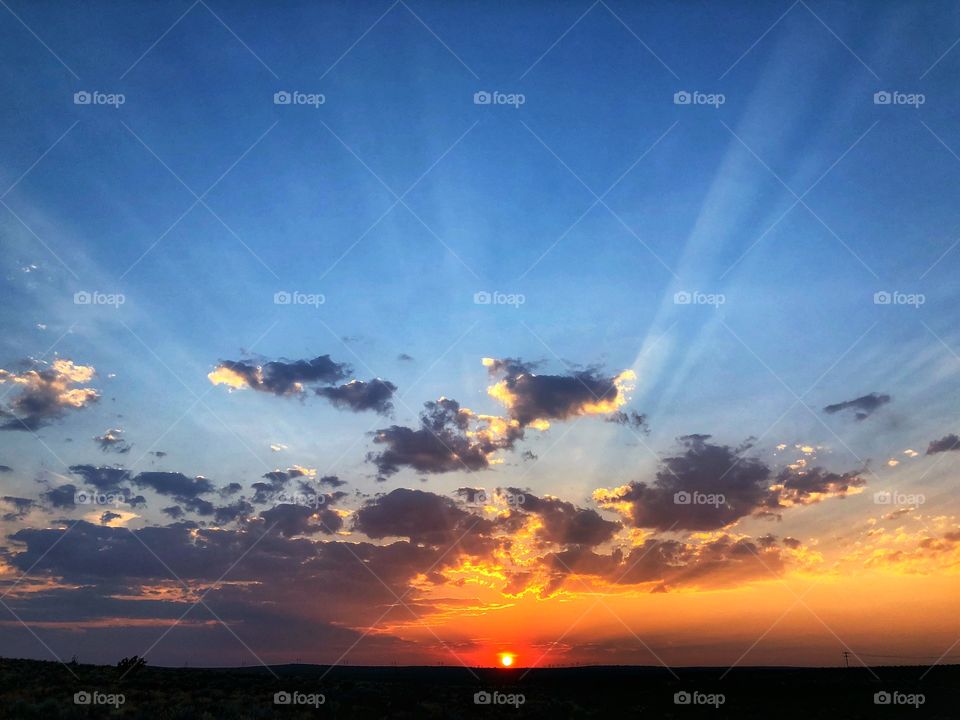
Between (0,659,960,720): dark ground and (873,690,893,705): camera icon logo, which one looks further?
(873,690,893,705): camera icon logo

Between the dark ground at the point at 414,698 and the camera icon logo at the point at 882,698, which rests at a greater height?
the dark ground at the point at 414,698

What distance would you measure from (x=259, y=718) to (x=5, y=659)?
111ft

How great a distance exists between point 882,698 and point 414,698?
31.6 metres

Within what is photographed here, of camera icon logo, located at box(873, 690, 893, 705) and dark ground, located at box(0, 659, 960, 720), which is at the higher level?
dark ground, located at box(0, 659, 960, 720)

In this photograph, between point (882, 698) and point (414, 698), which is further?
point (882, 698)

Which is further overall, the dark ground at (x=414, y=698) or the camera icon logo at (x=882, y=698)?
the camera icon logo at (x=882, y=698)

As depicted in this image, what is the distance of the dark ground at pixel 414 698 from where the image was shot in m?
30.2

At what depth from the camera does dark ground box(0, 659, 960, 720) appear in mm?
30203

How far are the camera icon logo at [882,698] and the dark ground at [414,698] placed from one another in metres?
0.46

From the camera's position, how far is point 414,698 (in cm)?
3919

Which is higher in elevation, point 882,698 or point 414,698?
point 414,698

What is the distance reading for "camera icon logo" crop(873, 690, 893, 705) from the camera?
44.7m

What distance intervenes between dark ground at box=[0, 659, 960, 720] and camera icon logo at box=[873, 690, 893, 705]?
1.52 ft

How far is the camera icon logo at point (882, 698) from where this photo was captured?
4469 centimetres
